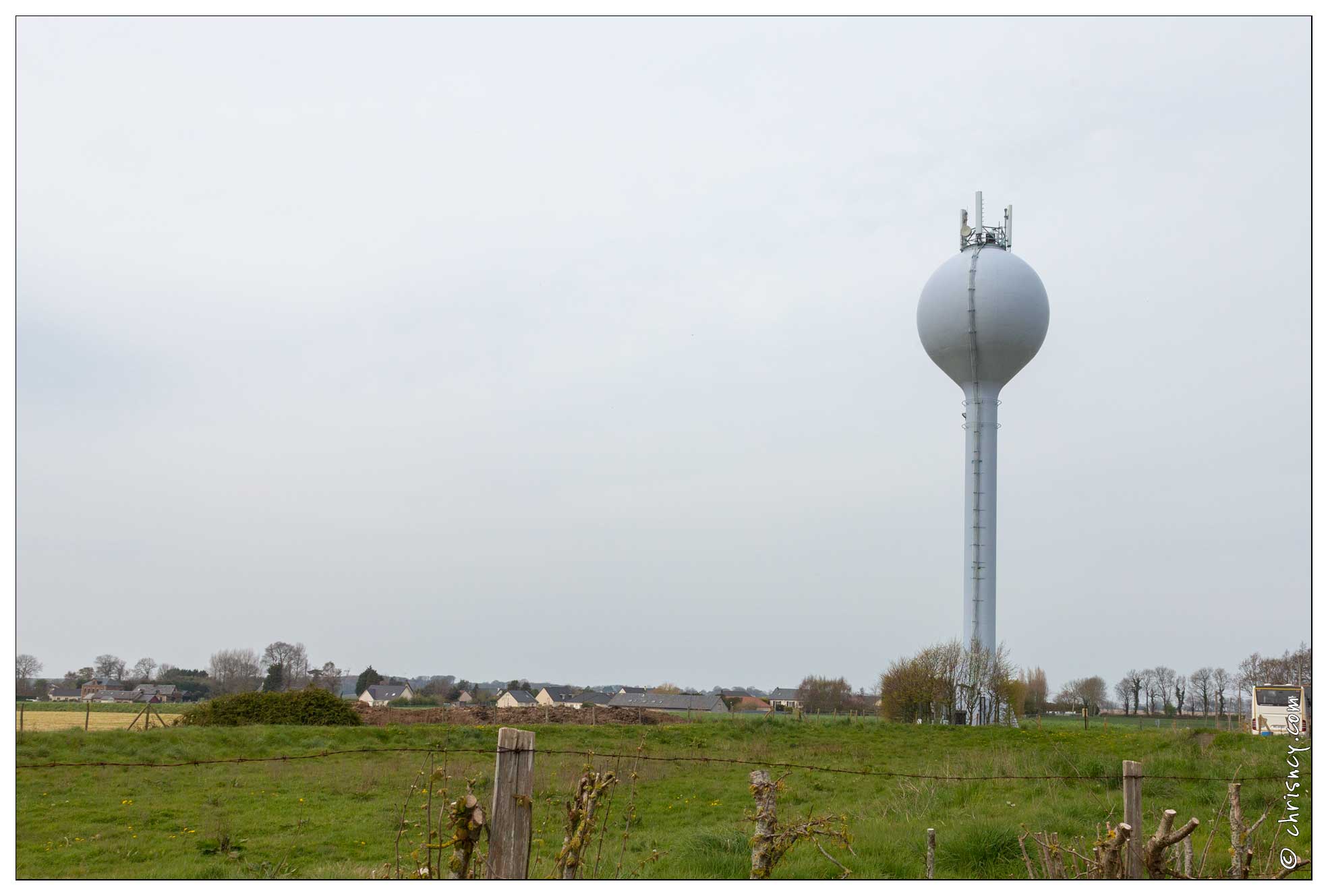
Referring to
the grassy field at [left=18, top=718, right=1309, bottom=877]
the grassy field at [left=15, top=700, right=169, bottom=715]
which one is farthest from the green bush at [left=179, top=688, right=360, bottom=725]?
the grassy field at [left=15, top=700, right=169, bottom=715]

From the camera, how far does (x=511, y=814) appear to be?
4.42 m

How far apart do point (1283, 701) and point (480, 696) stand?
36110mm

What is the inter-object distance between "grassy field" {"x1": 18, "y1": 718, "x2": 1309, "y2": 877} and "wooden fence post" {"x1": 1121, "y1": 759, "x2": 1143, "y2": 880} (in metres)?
0.60

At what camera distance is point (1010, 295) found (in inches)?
1342

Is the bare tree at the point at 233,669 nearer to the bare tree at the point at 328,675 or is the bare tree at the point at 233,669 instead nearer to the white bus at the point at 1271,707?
the bare tree at the point at 328,675

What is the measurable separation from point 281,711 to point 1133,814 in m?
23.4

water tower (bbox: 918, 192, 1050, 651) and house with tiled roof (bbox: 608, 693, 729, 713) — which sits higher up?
water tower (bbox: 918, 192, 1050, 651)

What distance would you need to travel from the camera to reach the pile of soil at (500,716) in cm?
2589

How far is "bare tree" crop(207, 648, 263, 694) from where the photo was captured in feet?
157

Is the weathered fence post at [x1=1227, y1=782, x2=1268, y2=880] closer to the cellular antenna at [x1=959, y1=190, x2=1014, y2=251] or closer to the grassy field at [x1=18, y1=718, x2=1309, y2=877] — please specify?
the grassy field at [x1=18, y1=718, x2=1309, y2=877]

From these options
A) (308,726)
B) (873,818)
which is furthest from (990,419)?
(873,818)

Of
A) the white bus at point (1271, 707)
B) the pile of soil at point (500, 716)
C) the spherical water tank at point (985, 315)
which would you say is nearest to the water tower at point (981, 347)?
the spherical water tank at point (985, 315)

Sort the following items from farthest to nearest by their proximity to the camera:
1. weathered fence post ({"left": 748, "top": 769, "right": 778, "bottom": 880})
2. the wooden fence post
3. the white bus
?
the white bus
weathered fence post ({"left": 748, "top": 769, "right": 778, "bottom": 880})
the wooden fence post
